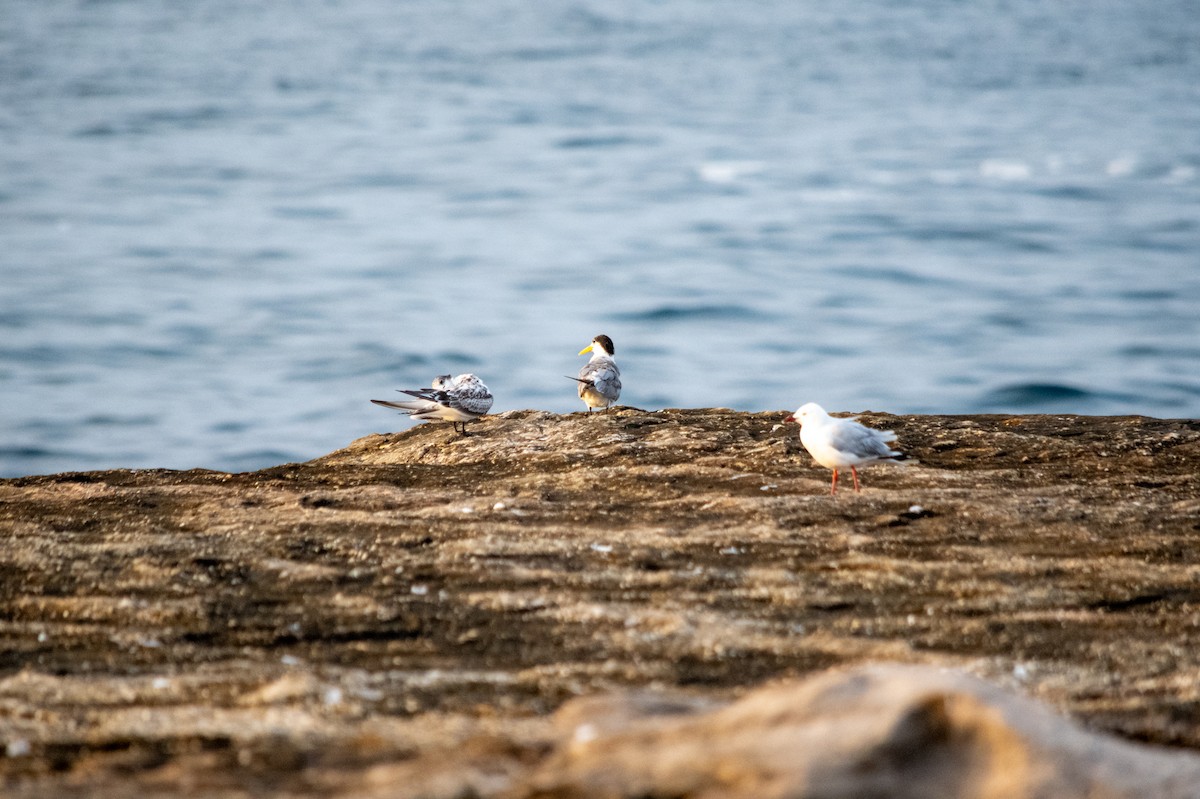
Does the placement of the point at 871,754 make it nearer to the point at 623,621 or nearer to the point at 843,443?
the point at 623,621

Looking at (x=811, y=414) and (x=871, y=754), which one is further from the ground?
(x=811, y=414)

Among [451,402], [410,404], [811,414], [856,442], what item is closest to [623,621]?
[856,442]

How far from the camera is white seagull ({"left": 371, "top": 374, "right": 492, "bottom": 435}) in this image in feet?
24.7

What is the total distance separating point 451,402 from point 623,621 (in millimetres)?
3034

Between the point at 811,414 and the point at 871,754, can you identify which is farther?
the point at 811,414

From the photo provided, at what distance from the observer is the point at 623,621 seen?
186 inches

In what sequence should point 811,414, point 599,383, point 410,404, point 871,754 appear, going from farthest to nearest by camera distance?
point 599,383 → point 410,404 → point 811,414 → point 871,754

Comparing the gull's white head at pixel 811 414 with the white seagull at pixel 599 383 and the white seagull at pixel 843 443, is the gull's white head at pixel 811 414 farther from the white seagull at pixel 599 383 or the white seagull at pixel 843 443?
the white seagull at pixel 599 383

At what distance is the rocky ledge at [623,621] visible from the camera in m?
3.36

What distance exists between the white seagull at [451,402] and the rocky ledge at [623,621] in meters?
0.23

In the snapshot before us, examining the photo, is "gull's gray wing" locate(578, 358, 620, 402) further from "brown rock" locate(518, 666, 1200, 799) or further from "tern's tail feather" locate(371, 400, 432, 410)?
"brown rock" locate(518, 666, 1200, 799)

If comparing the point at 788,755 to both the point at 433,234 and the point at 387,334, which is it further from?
the point at 433,234

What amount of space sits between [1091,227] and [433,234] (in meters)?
14.2

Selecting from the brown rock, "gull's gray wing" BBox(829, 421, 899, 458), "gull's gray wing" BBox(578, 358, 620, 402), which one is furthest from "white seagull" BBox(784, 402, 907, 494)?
the brown rock
